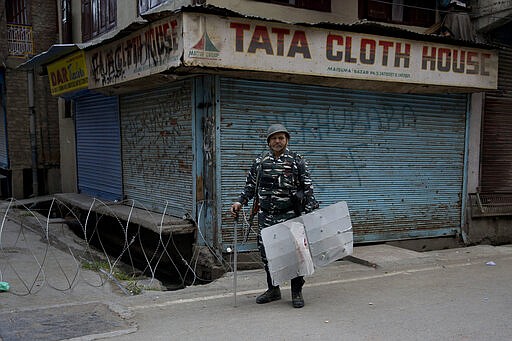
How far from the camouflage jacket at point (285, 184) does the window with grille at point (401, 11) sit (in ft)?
14.5

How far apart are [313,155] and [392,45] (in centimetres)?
207

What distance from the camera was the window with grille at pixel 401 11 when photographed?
8149 millimetres

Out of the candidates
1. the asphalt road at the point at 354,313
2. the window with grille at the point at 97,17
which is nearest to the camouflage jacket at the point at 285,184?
the asphalt road at the point at 354,313

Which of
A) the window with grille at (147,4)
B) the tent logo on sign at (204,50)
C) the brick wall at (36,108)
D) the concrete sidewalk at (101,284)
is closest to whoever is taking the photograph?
the concrete sidewalk at (101,284)

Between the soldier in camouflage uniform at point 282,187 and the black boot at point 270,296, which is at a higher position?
the soldier in camouflage uniform at point 282,187

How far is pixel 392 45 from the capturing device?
23.2 ft

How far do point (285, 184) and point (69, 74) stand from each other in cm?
582

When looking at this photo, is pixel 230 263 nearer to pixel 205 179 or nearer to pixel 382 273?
pixel 205 179

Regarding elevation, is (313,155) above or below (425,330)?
above

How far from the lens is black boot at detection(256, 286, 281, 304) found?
4.95m

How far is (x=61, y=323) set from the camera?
4301 millimetres

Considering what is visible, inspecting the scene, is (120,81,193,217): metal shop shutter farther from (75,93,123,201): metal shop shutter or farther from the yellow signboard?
the yellow signboard

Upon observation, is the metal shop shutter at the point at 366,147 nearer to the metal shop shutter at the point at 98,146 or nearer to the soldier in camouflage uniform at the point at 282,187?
the soldier in camouflage uniform at the point at 282,187

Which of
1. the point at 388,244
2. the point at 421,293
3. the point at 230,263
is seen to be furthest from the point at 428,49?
the point at 230,263
